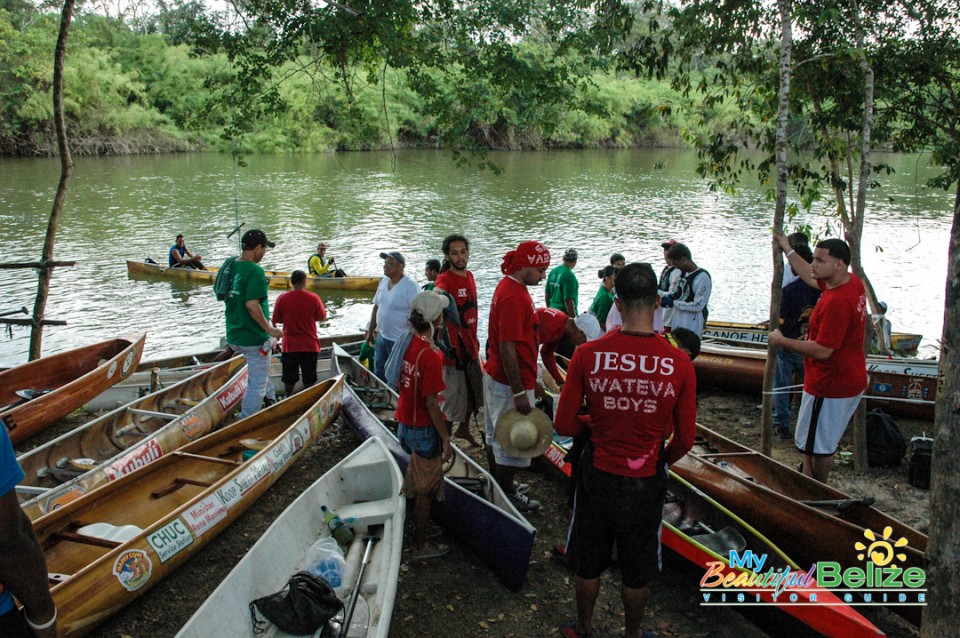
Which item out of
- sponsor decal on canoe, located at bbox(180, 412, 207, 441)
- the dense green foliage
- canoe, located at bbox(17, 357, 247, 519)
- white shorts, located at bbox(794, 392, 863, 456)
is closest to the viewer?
white shorts, located at bbox(794, 392, 863, 456)

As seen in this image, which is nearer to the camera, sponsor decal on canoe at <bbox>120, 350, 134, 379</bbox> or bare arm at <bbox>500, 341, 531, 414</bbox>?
bare arm at <bbox>500, 341, 531, 414</bbox>

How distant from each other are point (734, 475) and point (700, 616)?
122cm

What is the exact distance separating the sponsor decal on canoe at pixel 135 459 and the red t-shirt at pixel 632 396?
14.4 ft

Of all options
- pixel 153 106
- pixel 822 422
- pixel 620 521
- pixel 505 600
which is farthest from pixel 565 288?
pixel 153 106

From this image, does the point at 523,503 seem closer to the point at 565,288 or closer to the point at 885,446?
the point at 885,446

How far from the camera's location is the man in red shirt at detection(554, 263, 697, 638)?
336 cm

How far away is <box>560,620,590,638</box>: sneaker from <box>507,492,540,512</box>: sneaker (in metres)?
1.47

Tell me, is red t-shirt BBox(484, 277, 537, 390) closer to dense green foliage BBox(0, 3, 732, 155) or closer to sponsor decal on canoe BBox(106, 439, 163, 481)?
sponsor decal on canoe BBox(106, 439, 163, 481)

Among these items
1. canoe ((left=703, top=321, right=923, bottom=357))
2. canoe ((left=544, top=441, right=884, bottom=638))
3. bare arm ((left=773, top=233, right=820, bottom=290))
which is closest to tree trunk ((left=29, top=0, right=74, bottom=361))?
canoe ((left=544, top=441, right=884, bottom=638))

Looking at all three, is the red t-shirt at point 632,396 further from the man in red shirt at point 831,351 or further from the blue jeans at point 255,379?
the blue jeans at point 255,379

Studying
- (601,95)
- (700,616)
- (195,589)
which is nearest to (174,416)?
(195,589)

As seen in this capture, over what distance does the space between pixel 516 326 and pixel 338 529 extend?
1924mm

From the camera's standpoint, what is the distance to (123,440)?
7.15 m

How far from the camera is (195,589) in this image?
5.01 meters
